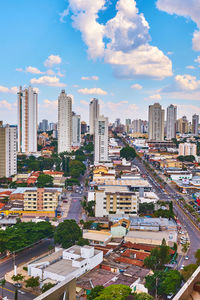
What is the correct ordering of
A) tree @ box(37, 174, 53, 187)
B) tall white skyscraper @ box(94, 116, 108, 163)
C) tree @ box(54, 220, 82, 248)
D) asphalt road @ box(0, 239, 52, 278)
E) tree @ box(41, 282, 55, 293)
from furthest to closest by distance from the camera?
tall white skyscraper @ box(94, 116, 108, 163)
tree @ box(37, 174, 53, 187)
tree @ box(54, 220, 82, 248)
asphalt road @ box(0, 239, 52, 278)
tree @ box(41, 282, 55, 293)

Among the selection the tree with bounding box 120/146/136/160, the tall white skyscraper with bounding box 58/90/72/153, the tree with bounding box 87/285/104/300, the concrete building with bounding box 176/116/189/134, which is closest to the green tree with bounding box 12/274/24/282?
the tree with bounding box 87/285/104/300

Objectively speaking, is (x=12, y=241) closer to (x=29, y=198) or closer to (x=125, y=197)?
(x=29, y=198)

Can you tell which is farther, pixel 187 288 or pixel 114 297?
pixel 114 297

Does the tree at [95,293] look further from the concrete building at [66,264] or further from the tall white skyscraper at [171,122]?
the tall white skyscraper at [171,122]

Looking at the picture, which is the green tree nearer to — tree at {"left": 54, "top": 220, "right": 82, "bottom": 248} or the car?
the car

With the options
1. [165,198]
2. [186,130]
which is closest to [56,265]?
[165,198]

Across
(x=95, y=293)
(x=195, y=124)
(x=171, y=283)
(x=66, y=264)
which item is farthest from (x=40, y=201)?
(x=195, y=124)

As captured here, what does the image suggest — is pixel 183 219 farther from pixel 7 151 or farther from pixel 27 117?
pixel 27 117

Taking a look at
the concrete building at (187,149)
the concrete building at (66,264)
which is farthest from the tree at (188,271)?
the concrete building at (187,149)
